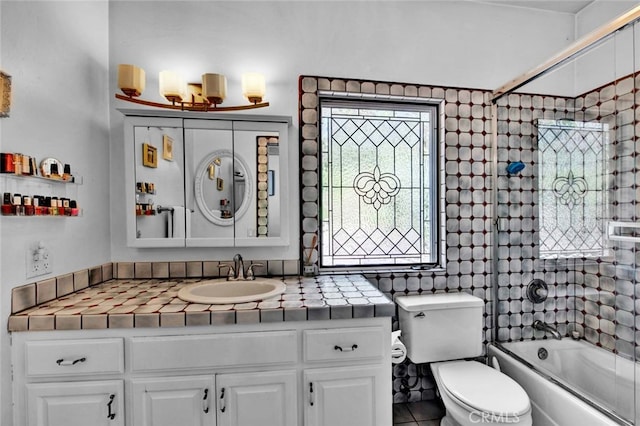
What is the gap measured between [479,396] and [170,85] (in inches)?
86.6

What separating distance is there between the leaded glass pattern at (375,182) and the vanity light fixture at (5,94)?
1.42 m

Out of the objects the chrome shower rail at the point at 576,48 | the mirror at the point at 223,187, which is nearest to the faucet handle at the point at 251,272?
the mirror at the point at 223,187

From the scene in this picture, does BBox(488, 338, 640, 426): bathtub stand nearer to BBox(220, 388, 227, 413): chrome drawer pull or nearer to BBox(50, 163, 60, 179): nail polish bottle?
BBox(220, 388, 227, 413): chrome drawer pull

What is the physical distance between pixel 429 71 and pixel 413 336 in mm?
1631

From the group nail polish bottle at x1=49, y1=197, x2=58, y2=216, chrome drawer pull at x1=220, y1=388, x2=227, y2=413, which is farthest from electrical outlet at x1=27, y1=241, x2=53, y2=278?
chrome drawer pull at x1=220, y1=388, x2=227, y2=413

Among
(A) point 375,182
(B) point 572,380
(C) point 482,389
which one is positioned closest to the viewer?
(C) point 482,389

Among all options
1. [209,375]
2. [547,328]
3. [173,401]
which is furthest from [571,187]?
[173,401]

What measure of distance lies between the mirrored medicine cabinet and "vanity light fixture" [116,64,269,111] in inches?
2.3

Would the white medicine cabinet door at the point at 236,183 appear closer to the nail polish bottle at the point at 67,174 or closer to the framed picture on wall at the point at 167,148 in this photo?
the framed picture on wall at the point at 167,148

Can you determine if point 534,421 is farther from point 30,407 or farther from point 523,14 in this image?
point 523,14

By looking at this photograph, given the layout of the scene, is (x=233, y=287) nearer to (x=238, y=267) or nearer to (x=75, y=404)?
(x=238, y=267)

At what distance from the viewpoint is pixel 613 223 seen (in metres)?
1.54

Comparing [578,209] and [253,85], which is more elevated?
[253,85]

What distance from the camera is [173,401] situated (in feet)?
3.95
